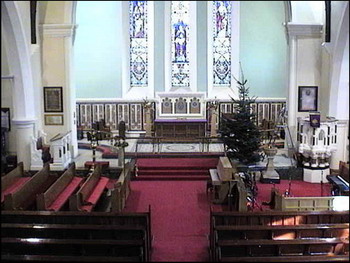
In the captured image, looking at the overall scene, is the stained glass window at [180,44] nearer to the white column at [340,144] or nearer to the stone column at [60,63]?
the stone column at [60,63]

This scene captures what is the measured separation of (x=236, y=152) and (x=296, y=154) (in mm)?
2427

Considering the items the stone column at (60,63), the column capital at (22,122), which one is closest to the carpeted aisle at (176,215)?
the stone column at (60,63)

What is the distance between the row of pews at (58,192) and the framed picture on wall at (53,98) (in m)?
2.80

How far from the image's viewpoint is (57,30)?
574 inches

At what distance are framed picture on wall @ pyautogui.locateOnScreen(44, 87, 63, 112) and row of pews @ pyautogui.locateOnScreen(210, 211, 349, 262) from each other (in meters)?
8.09

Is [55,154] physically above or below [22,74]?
below

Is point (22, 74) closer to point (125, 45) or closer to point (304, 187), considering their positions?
point (125, 45)

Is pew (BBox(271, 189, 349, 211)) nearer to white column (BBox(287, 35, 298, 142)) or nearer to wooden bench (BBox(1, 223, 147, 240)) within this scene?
wooden bench (BBox(1, 223, 147, 240))

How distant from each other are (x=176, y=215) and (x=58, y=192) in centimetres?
274

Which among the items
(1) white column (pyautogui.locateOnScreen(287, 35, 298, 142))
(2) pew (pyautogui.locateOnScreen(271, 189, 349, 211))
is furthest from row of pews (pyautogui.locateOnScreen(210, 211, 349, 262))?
(1) white column (pyautogui.locateOnScreen(287, 35, 298, 142))

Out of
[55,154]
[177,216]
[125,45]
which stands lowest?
[177,216]

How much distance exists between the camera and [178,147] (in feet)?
55.8

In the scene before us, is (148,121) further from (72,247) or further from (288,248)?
(72,247)

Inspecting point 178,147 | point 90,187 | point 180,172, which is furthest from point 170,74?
point 90,187
